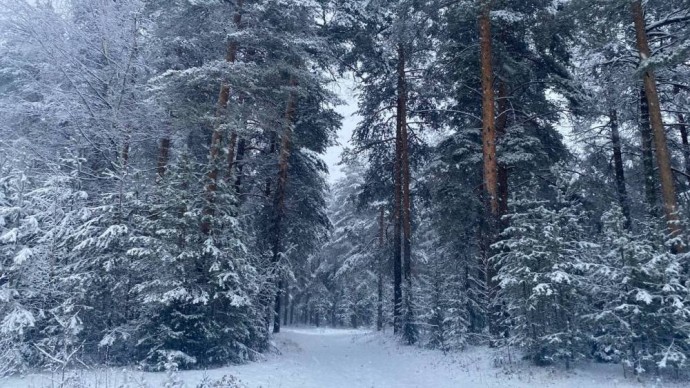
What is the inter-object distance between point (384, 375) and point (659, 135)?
9.52 metres

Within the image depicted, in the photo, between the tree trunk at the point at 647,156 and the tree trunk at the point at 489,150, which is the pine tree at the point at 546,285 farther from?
the tree trunk at the point at 647,156

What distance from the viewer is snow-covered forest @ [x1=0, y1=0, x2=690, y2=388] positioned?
31.7 feet

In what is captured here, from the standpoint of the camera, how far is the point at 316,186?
21.5m

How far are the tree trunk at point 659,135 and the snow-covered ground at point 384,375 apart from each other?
3.83 meters

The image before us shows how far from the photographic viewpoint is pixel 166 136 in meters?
15.7

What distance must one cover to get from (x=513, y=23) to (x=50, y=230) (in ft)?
47.1

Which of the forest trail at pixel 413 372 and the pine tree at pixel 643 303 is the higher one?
the pine tree at pixel 643 303

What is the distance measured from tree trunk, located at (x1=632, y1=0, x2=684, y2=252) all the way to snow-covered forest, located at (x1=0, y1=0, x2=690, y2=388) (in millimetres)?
49

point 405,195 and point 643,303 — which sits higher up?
point 405,195

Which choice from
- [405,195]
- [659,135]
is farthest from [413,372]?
[659,135]

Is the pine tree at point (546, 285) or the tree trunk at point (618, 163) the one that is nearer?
the pine tree at point (546, 285)

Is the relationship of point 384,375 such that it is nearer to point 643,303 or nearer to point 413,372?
point 413,372

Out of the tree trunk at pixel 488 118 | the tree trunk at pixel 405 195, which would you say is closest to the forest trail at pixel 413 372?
the tree trunk at pixel 405 195

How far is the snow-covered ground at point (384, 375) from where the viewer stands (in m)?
8.52
